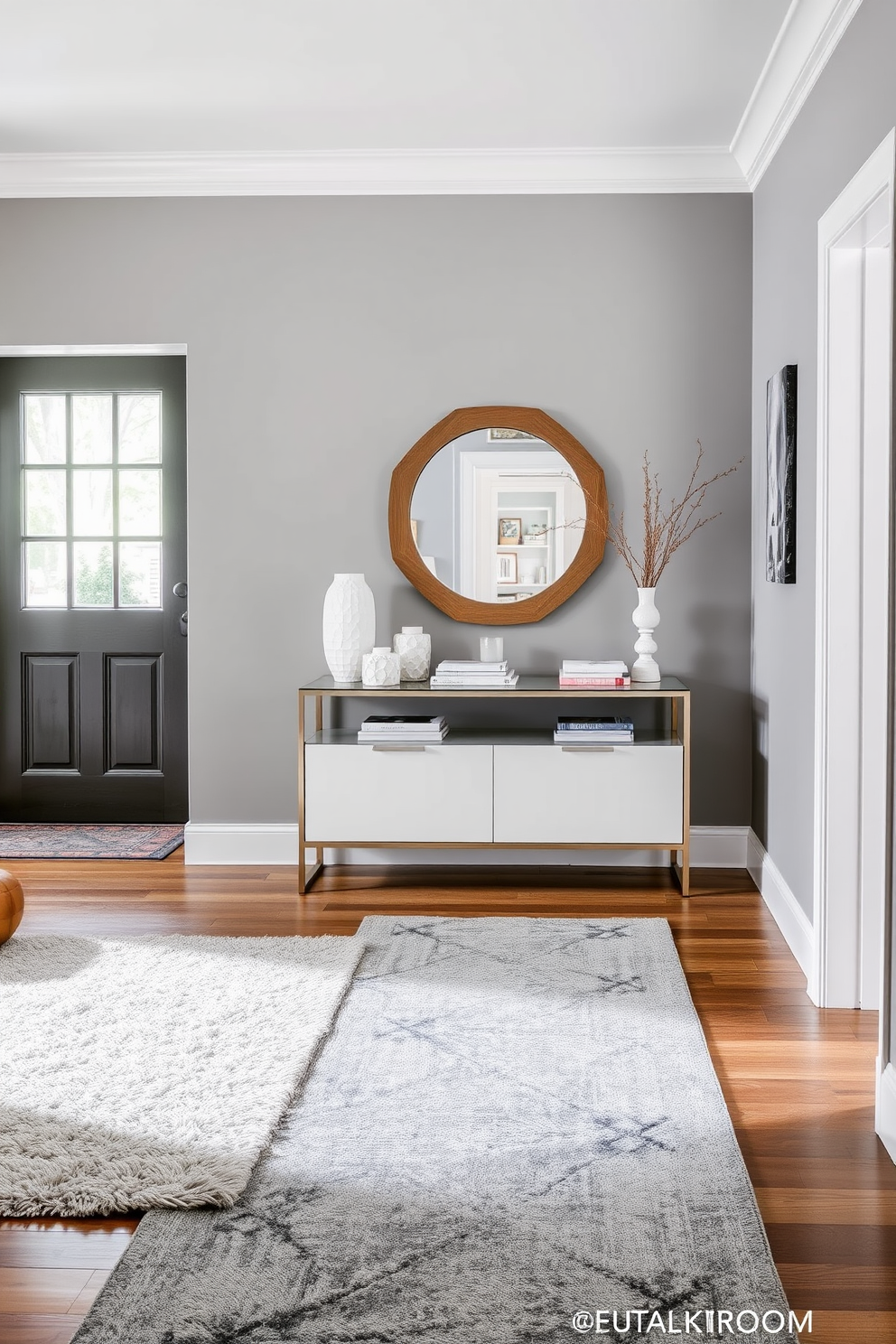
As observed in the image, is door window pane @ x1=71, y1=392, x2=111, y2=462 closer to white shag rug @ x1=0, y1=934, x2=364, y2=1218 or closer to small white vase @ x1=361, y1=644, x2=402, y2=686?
small white vase @ x1=361, y1=644, x2=402, y2=686

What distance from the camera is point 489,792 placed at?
3.92 m

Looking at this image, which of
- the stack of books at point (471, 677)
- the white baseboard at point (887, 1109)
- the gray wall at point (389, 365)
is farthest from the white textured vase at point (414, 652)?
the white baseboard at point (887, 1109)

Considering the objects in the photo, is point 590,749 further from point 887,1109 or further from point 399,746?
point 887,1109

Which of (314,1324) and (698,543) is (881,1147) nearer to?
(314,1324)

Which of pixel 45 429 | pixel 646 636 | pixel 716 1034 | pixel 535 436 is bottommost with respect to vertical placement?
pixel 716 1034

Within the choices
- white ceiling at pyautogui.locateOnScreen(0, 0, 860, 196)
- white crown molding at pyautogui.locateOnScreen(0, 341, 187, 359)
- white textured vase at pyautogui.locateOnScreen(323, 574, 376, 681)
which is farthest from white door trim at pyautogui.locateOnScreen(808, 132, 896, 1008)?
white crown molding at pyautogui.locateOnScreen(0, 341, 187, 359)

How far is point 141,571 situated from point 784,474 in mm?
2773

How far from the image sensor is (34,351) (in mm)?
4473

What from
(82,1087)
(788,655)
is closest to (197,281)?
(788,655)

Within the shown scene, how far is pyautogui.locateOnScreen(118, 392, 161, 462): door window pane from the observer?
484 centimetres

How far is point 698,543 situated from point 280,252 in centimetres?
192

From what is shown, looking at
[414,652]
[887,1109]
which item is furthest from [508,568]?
[887,1109]

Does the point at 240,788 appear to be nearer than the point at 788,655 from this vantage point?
No

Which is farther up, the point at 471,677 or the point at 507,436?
the point at 507,436
